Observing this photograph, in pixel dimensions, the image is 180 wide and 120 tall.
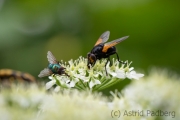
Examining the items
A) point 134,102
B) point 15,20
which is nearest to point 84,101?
point 134,102

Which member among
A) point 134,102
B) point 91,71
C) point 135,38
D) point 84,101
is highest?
point 135,38

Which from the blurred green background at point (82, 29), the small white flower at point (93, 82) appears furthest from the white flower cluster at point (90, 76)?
the blurred green background at point (82, 29)

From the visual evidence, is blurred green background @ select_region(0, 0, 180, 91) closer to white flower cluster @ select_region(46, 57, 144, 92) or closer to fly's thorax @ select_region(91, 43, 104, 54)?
fly's thorax @ select_region(91, 43, 104, 54)

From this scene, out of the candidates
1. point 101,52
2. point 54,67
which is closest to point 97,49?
point 101,52

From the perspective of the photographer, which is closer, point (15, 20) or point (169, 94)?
point (169, 94)

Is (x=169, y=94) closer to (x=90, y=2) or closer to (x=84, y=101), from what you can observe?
(x=84, y=101)

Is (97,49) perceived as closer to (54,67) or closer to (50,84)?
(54,67)

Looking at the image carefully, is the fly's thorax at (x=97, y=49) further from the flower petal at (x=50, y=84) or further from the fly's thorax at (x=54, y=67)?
the flower petal at (x=50, y=84)
